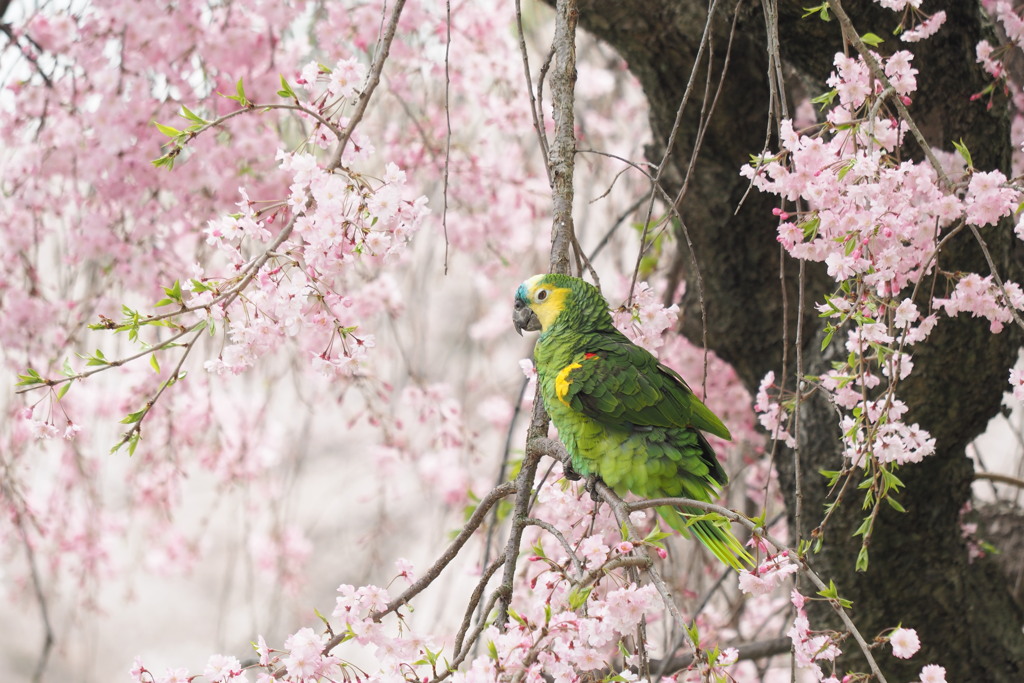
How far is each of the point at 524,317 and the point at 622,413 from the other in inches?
14.2

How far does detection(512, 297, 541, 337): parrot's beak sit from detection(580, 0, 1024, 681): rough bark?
48 cm

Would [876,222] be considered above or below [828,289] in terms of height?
below

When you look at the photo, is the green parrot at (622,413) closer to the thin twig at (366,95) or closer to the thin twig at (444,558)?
the thin twig at (444,558)

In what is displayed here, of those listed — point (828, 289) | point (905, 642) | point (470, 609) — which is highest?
point (828, 289)

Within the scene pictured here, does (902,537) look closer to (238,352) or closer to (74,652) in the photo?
(238,352)

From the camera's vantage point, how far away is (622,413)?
1.51m

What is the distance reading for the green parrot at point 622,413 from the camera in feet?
4.92

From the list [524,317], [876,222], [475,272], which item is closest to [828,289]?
[524,317]

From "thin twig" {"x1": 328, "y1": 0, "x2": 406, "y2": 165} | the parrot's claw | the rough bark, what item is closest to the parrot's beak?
the parrot's claw

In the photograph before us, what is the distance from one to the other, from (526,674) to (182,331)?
568mm

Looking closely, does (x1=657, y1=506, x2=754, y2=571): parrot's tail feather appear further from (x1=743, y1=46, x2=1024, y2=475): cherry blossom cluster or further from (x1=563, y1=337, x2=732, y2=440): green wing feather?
(x1=743, y1=46, x2=1024, y2=475): cherry blossom cluster

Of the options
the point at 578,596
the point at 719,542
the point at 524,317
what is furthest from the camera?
the point at 524,317

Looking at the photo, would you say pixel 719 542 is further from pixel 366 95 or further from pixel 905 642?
pixel 366 95

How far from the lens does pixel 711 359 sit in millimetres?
2434
